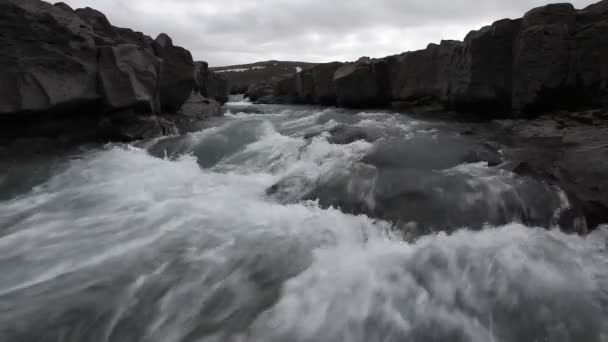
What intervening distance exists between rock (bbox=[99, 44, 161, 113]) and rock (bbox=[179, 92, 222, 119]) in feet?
16.4

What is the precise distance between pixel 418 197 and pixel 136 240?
14.1 feet

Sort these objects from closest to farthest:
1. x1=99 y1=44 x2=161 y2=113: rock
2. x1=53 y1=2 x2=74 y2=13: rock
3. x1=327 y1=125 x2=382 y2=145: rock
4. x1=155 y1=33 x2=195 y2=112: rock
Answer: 1. x1=327 y1=125 x2=382 y2=145: rock
2. x1=99 y1=44 x2=161 y2=113: rock
3. x1=53 y1=2 x2=74 y2=13: rock
4. x1=155 y1=33 x2=195 y2=112: rock

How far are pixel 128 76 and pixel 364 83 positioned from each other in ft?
41.8

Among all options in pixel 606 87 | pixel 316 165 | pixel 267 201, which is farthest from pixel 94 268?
pixel 606 87

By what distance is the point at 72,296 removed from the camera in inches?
140

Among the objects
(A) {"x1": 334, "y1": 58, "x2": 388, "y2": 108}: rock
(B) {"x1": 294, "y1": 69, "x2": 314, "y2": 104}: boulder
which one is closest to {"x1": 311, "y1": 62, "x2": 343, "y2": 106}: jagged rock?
(B) {"x1": 294, "y1": 69, "x2": 314, "y2": 104}: boulder

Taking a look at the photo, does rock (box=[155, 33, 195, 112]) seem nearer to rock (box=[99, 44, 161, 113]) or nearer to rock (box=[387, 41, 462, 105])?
rock (box=[99, 44, 161, 113])

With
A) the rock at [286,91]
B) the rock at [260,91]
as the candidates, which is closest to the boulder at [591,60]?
the rock at [286,91]

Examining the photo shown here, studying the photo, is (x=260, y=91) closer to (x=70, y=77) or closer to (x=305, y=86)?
(x=305, y=86)

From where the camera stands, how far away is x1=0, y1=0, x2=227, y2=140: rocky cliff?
8652 mm

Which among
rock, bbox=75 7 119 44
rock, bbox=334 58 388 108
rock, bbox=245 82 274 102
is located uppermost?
rock, bbox=75 7 119 44

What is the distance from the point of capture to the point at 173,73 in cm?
1516

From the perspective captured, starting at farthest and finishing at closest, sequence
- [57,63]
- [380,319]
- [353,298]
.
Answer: [57,63] → [353,298] → [380,319]

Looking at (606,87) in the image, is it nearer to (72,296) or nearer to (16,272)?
(72,296)
